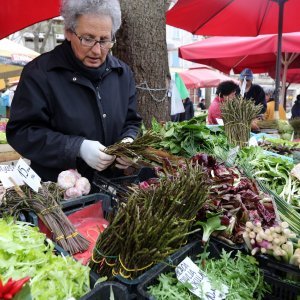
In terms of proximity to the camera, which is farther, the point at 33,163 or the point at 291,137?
the point at 291,137

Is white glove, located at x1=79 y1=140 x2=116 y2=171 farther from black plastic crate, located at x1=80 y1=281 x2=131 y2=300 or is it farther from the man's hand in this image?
black plastic crate, located at x1=80 y1=281 x2=131 y2=300

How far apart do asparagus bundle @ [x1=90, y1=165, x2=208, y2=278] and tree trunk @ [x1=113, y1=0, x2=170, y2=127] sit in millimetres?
2370

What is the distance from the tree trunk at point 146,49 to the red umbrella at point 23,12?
727 mm

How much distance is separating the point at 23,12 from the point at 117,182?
89.0 inches

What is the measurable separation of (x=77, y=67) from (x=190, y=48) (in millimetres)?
5263

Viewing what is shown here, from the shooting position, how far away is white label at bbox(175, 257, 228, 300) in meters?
1.21

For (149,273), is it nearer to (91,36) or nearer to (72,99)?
(72,99)

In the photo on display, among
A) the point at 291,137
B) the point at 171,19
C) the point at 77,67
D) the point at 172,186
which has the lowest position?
the point at 291,137

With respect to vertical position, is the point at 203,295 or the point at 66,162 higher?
the point at 66,162

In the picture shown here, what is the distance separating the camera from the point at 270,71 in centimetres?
973

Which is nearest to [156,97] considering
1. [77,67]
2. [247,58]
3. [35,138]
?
[77,67]

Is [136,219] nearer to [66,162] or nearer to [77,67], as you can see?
[66,162]

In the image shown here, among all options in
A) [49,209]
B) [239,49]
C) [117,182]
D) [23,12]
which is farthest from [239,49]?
[49,209]

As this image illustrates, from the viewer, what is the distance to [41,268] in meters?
1.31
